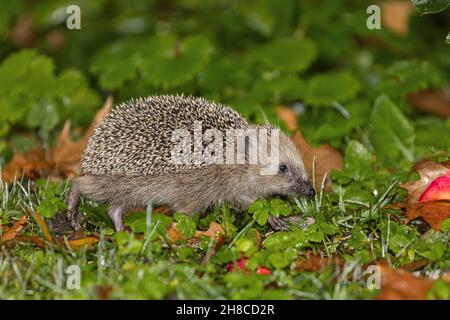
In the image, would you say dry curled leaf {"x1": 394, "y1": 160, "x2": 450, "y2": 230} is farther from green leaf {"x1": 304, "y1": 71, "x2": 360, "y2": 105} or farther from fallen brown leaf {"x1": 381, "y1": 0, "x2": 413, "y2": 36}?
fallen brown leaf {"x1": 381, "y1": 0, "x2": 413, "y2": 36}

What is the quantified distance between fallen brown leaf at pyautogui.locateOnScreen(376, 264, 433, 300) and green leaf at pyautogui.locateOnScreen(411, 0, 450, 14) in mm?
2196

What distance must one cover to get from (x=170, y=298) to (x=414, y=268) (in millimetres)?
1979

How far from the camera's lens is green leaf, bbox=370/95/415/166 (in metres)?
8.20

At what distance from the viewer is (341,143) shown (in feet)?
29.7

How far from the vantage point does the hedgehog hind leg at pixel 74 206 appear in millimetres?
6863

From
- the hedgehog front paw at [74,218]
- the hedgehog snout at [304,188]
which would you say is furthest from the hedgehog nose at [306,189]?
the hedgehog front paw at [74,218]

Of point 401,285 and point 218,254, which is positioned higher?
point 218,254

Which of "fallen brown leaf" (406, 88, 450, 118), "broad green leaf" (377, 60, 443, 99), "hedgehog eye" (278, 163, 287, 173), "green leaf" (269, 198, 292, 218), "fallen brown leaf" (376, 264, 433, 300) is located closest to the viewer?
"fallen brown leaf" (376, 264, 433, 300)

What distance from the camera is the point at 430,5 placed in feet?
19.9

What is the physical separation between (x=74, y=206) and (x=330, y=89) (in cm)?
379

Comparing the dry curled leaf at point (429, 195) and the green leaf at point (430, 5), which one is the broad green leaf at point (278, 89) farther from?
the green leaf at point (430, 5)

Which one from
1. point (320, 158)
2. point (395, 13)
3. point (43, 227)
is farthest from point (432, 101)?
point (43, 227)

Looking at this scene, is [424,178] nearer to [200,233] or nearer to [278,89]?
[200,233]

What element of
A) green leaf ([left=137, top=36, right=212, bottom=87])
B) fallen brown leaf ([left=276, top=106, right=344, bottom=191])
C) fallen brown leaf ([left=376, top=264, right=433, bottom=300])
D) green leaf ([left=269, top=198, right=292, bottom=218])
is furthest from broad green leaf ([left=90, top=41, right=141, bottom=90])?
fallen brown leaf ([left=376, top=264, right=433, bottom=300])
